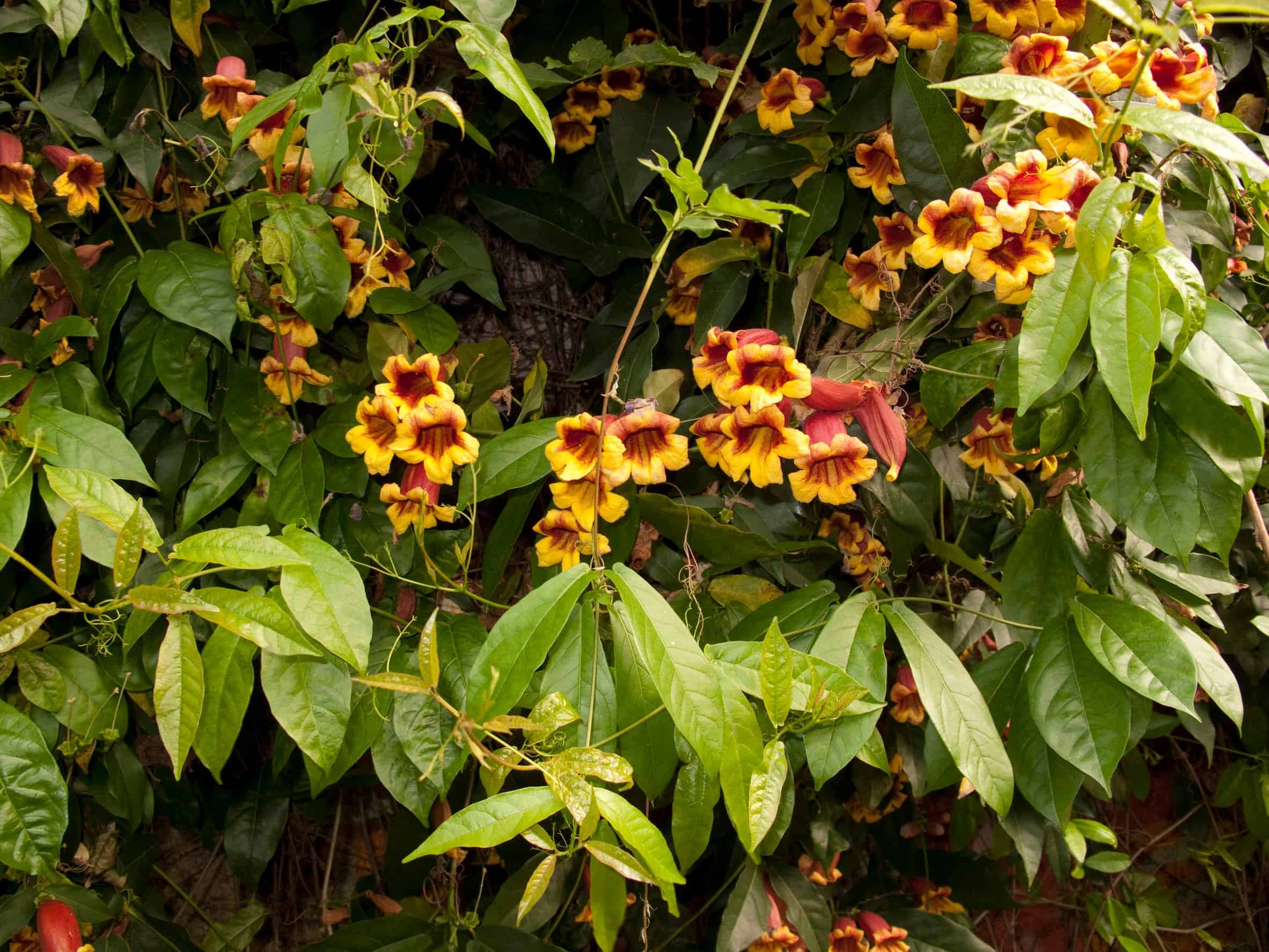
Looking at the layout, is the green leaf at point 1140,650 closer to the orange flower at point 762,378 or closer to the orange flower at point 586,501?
the orange flower at point 762,378

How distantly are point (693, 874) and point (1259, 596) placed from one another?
99 cm

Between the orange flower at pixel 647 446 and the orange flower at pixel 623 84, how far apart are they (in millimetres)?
613

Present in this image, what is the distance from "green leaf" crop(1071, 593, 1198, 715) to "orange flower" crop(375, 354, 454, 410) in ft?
2.45

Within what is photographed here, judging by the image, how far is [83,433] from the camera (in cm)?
102

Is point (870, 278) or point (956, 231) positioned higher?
point (956, 231)

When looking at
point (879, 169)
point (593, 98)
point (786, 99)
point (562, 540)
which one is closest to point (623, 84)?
point (593, 98)

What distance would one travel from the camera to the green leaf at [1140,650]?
0.91 metres

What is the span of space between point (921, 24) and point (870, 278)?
0.31 m

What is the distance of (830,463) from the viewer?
97cm

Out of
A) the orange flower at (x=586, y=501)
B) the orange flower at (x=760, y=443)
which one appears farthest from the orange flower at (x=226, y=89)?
the orange flower at (x=760, y=443)

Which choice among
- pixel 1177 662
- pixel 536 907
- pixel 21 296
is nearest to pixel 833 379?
pixel 1177 662

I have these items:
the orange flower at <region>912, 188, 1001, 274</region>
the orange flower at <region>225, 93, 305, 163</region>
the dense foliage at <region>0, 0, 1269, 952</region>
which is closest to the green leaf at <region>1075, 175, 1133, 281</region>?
the dense foliage at <region>0, 0, 1269, 952</region>

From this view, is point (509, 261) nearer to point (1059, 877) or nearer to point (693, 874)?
point (693, 874)

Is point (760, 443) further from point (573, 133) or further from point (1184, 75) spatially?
point (573, 133)
